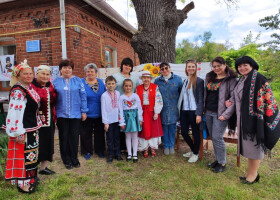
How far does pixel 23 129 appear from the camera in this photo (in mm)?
2270

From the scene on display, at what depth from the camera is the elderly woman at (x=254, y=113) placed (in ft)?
7.88

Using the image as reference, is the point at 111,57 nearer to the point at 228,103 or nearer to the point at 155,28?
the point at 155,28

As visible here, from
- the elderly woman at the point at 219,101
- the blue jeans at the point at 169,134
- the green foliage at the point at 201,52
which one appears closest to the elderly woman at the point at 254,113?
the elderly woman at the point at 219,101

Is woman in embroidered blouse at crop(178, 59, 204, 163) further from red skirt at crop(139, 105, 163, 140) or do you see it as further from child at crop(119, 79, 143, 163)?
child at crop(119, 79, 143, 163)

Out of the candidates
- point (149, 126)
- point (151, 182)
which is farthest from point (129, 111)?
point (151, 182)

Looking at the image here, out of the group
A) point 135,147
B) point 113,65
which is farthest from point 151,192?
point 113,65

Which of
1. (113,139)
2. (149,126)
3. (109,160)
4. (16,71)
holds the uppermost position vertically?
(16,71)

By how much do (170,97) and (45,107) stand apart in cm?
214

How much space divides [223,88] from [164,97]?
109 cm

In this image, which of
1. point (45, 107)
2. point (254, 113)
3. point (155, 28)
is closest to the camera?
point (254, 113)

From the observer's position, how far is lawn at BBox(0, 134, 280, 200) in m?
2.45

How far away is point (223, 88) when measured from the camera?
2854 millimetres

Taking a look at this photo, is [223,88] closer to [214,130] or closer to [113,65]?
[214,130]

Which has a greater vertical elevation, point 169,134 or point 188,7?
point 188,7
